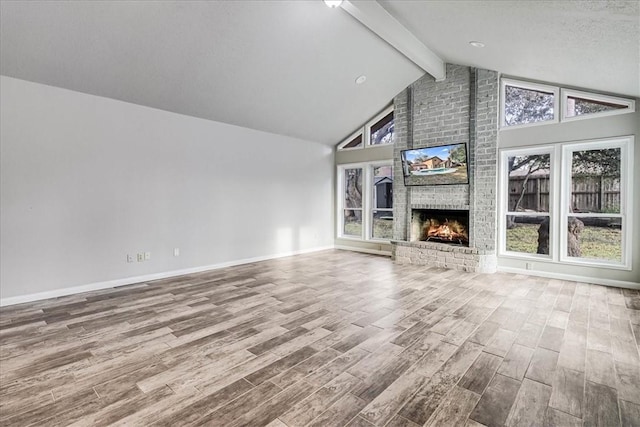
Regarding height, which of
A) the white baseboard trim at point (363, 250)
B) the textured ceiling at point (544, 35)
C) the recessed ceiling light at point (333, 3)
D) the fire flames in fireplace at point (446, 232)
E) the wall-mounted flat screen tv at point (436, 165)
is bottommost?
the white baseboard trim at point (363, 250)

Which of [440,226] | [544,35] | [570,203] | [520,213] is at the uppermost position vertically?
[544,35]

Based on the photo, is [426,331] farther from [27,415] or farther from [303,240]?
[303,240]

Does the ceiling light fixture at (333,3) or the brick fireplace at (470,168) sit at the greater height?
the ceiling light fixture at (333,3)

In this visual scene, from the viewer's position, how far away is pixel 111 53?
12.3 feet

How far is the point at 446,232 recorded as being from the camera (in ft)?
20.7

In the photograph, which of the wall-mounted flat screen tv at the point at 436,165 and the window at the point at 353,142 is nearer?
the wall-mounted flat screen tv at the point at 436,165

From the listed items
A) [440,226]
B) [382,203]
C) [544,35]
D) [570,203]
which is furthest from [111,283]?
[570,203]

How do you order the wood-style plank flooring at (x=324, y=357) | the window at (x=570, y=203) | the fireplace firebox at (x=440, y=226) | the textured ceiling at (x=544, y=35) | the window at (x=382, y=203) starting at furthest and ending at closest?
the window at (x=382, y=203), the fireplace firebox at (x=440, y=226), the window at (x=570, y=203), the textured ceiling at (x=544, y=35), the wood-style plank flooring at (x=324, y=357)

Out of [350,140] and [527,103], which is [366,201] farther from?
[527,103]

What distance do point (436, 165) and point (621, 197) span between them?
8.80 feet

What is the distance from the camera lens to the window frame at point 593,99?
14.4 feet

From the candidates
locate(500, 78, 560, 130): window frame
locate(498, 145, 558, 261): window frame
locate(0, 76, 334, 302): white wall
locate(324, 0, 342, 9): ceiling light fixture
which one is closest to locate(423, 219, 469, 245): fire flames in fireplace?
locate(498, 145, 558, 261): window frame

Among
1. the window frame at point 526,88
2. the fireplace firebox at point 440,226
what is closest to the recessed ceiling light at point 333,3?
the window frame at point 526,88

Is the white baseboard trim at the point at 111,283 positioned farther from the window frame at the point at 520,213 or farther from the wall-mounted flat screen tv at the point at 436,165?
the window frame at the point at 520,213
